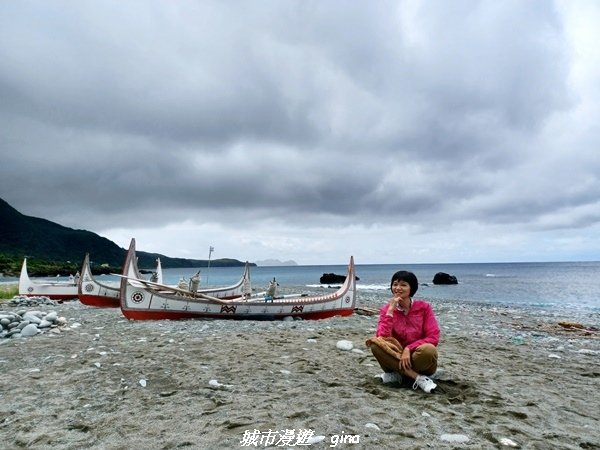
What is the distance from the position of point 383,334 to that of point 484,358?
14.4 feet

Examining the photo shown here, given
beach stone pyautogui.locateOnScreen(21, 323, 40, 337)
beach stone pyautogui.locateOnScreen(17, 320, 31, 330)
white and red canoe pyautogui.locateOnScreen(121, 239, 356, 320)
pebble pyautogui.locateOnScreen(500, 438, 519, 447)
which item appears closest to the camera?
pebble pyautogui.locateOnScreen(500, 438, 519, 447)

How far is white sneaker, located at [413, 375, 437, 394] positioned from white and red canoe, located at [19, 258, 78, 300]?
106 feet

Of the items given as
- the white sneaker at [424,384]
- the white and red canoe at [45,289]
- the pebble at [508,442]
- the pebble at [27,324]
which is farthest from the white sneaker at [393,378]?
the white and red canoe at [45,289]

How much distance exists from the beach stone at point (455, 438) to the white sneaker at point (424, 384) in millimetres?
1426

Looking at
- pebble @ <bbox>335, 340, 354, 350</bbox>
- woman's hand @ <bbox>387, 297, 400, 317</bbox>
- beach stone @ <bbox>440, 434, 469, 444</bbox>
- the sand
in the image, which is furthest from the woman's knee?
pebble @ <bbox>335, 340, 354, 350</bbox>

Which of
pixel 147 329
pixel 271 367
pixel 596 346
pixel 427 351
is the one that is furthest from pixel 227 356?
pixel 596 346

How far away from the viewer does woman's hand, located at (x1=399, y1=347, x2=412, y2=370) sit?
18.8 feet

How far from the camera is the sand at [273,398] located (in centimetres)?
417

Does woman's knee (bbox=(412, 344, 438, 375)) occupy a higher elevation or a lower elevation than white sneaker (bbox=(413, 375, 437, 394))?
higher

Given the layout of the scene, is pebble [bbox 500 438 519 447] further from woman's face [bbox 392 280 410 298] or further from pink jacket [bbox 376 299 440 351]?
woman's face [bbox 392 280 410 298]

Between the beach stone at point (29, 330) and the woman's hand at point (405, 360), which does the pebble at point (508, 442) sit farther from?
the beach stone at point (29, 330)

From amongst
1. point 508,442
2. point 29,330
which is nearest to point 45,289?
point 29,330

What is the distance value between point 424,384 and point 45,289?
33.1 meters

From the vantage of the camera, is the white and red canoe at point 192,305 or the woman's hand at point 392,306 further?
the white and red canoe at point 192,305
